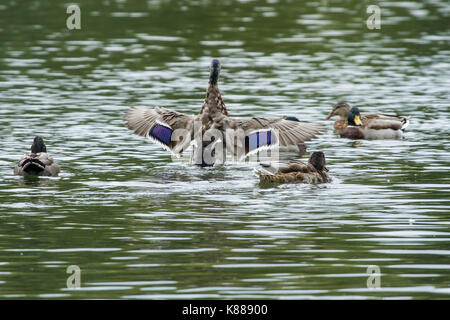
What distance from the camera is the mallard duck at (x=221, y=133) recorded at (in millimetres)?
21188

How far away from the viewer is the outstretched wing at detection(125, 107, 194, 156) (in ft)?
71.2

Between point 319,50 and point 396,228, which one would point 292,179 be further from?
point 319,50

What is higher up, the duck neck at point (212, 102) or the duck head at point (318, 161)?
the duck neck at point (212, 102)

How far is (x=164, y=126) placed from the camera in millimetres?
22094

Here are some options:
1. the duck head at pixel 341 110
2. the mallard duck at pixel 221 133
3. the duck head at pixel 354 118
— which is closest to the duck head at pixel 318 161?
the mallard duck at pixel 221 133

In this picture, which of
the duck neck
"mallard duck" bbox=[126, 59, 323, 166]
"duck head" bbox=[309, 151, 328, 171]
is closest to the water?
"duck head" bbox=[309, 151, 328, 171]

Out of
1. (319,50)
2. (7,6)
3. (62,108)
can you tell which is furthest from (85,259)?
(7,6)

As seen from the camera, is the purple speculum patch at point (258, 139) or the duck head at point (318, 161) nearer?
the duck head at point (318, 161)

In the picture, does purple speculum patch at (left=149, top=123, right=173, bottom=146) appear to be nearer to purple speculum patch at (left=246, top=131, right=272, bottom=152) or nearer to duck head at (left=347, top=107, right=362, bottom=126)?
purple speculum patch at (left=246, top=131, right=272, bottom=152)

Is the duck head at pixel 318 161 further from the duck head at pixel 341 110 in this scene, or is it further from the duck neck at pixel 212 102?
the duck head at pixel 341 110

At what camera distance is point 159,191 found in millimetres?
18734

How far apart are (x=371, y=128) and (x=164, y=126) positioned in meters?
5.48

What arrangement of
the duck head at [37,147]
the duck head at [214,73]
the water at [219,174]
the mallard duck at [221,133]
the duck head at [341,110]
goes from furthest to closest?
1. the duck head at [341,110]
2. the duck head at [214,73]
3. the mallard duck at [221,133]
4. the duck head at [37,147]
5. the water at [219,174]

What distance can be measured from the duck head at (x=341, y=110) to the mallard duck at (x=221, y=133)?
5.12 metres
